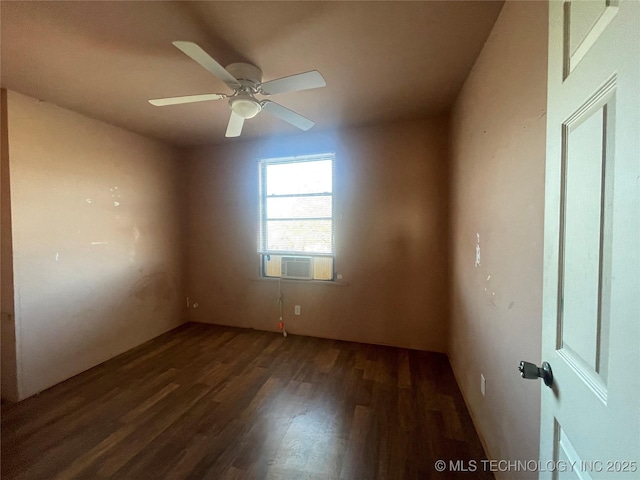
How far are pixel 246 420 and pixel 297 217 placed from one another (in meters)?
2.18

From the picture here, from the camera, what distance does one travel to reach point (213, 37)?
1.54 m

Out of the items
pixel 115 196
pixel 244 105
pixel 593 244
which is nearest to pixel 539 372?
pixel 593 244

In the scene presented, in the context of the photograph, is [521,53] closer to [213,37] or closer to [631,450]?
[631,450]

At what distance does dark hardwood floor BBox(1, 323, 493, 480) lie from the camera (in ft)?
4.99

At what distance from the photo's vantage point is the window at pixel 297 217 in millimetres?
3207

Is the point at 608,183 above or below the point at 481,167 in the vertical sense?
below

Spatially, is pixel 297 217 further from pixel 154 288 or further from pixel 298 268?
pixel 154 288

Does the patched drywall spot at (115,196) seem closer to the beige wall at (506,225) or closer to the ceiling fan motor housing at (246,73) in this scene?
the ceiling fan motor housing at (246,73)

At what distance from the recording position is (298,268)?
3328 millimetres

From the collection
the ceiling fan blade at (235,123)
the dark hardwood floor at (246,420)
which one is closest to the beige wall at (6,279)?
the dark hardwood floor at (246,420)

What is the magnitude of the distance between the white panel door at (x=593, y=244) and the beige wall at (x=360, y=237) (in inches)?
82.7

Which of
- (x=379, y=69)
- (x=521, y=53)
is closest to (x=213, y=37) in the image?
(x=379, y=69)

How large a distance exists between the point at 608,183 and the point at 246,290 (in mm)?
3554

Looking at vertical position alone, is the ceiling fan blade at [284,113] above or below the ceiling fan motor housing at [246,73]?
below
